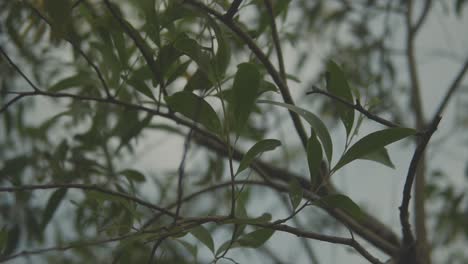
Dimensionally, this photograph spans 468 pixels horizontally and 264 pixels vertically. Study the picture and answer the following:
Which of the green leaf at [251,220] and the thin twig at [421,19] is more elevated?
the thin twig at [421,19]

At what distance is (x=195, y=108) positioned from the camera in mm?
519

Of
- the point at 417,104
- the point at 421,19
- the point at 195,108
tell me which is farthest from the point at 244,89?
the point at 421,19

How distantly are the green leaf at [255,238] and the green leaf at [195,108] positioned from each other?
0.35 feet

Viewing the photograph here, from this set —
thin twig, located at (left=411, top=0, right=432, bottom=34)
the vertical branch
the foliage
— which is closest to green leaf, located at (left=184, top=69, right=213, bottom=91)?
the foliage

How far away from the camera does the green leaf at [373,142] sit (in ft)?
1.63

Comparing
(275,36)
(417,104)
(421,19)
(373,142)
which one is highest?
(421,19)

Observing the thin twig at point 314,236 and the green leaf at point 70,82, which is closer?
the thin twig at point 314,236

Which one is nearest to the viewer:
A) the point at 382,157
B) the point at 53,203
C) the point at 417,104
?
the point at 382,157

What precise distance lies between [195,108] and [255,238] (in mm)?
138

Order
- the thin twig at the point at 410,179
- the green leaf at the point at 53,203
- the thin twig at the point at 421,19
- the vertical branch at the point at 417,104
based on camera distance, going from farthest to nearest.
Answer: the thin twig at the point at 421,19 < the vertical branch at the point at 417,104 < the green leaf at the point at 53,203 < the thin twig at the point at 410,179

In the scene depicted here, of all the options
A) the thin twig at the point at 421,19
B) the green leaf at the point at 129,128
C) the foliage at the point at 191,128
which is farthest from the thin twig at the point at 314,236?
the thin twig at the point at 421,19

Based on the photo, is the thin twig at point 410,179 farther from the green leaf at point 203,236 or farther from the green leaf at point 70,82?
the green leaf at point 70,82

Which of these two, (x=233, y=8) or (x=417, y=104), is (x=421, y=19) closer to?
(x=417, y=104)

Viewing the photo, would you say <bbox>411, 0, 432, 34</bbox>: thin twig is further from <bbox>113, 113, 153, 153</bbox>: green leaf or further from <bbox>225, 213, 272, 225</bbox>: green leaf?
<bbox>225, 213, 272, 225</bbox>: green leaf
